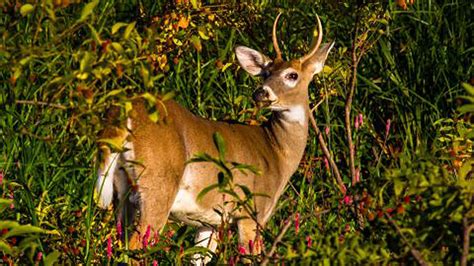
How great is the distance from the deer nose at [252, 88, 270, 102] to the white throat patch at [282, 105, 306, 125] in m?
0.38

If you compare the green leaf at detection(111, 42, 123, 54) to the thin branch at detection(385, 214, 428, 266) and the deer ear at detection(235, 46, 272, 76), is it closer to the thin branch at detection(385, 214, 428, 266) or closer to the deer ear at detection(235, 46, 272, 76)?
the thin branch at detection(385, 214, 428, 266)

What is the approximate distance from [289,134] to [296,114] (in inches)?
5.0

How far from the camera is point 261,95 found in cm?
682

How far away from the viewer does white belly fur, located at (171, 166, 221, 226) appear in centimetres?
617

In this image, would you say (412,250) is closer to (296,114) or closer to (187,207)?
(187,207)

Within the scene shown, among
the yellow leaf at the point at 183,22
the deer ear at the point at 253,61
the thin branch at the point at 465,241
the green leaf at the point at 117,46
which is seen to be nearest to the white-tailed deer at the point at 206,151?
the deer ear at the point at 253,61

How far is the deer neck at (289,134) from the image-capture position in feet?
23.9

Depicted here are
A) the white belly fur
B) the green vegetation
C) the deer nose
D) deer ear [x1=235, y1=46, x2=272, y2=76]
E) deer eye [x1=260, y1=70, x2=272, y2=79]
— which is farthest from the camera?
deer ear [x1=235, y1=46, x2=272, y2=76]

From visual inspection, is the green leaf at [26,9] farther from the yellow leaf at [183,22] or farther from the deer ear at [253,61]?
the deer ear at [253,61]

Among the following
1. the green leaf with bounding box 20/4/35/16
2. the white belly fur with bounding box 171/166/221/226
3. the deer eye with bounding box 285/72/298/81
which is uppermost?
the green leaf with bounding box 20/4/35/16

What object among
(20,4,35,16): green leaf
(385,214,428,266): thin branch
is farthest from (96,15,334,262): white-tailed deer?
(385,214,428,266): thin branch

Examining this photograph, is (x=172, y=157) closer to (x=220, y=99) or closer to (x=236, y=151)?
(x=236, y=151)

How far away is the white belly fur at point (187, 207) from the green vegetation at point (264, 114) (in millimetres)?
105

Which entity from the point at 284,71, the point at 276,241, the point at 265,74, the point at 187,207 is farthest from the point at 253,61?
the point at 276,241
